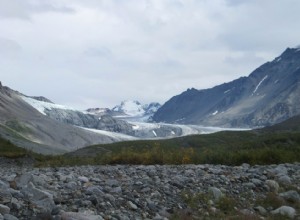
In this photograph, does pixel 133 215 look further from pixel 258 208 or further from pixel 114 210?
pixel 258 208

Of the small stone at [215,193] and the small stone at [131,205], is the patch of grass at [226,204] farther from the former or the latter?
the small stone at [131,205]

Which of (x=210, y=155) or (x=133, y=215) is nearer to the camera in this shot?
(x=133, y=215)

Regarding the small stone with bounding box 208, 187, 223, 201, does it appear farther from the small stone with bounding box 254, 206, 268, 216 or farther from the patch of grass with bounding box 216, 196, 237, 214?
the small stone with bounding box 254, 206, 268, 216

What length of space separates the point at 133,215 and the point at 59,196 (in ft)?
6.09

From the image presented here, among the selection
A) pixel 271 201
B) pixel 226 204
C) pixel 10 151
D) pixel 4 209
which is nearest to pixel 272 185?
pixel 271 201

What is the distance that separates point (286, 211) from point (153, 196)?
384 centimetres

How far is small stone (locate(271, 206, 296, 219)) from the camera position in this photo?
13805 millimetres

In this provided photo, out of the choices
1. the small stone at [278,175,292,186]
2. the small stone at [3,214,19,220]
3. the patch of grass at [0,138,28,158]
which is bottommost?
the small stone at [3,214,19,220]

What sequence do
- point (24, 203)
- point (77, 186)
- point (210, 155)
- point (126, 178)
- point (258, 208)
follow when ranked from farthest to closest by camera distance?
point (210, 155) → point (126, 178) → point (258, 208) → point (77, 186) → point (24, 203)

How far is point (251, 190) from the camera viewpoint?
16.5 m

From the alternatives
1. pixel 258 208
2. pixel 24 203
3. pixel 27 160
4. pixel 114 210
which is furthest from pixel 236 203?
pixel 27 160

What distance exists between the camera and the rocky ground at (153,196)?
10859mm

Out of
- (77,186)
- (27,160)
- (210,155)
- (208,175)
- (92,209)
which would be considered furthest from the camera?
(27,160)

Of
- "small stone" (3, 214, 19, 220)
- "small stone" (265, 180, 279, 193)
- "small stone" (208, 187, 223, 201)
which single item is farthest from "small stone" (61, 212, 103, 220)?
"small stone" (265, 180, 279, 193)
